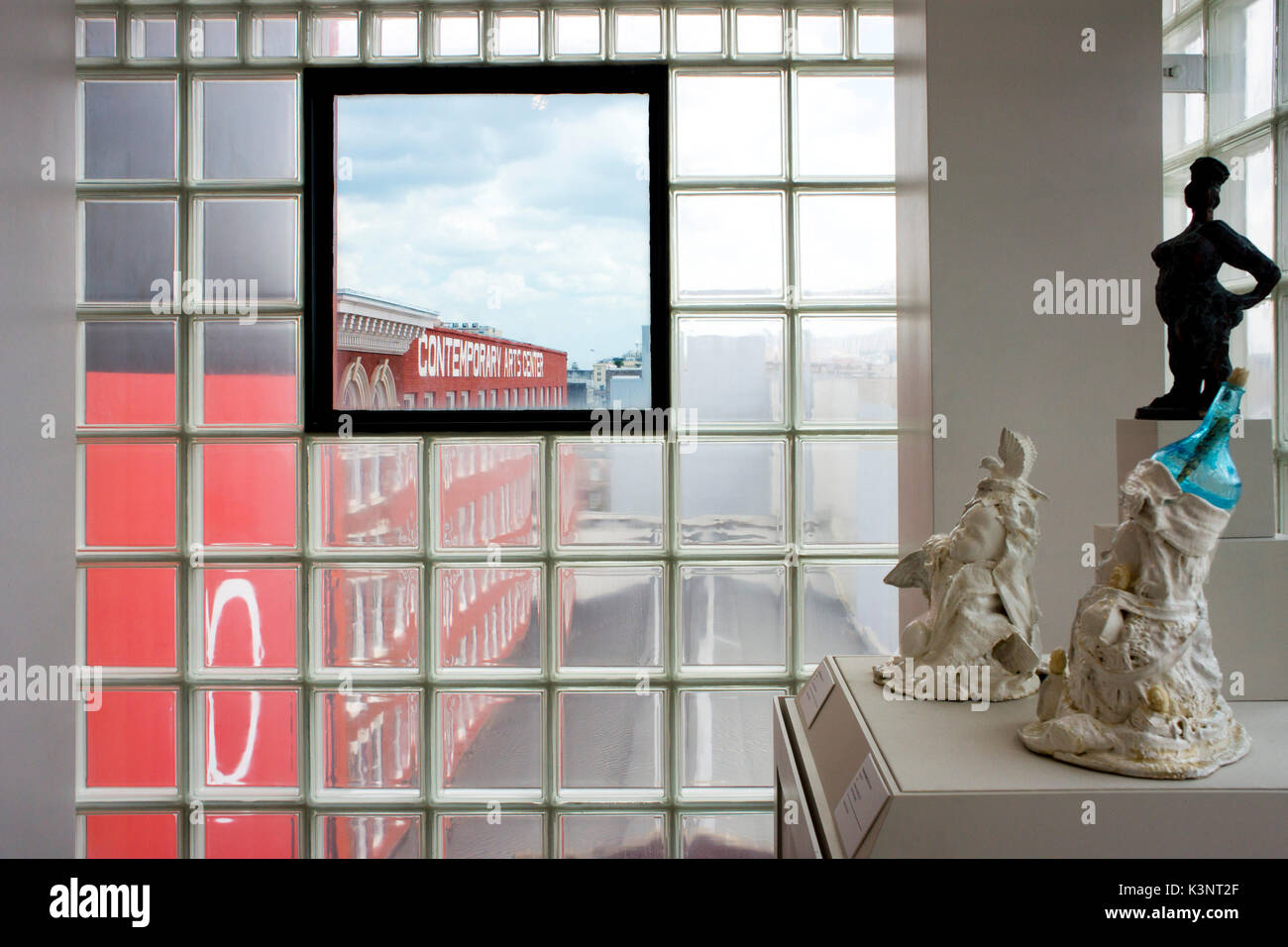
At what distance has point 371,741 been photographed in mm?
2135

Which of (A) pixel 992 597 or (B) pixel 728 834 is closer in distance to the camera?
(A) pixel 992 597

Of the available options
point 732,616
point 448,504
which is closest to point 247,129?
point 448,504

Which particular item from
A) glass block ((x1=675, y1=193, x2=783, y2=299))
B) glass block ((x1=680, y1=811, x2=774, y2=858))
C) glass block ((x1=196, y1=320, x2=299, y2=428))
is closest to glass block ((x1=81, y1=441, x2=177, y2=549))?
glass block ((x1=196, y1=320, x2=299, y2=428))

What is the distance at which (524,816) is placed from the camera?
212 cm

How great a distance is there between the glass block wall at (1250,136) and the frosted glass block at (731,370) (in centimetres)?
97

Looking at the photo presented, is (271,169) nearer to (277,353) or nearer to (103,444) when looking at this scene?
(277,353)

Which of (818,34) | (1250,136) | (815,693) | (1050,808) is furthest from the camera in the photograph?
(818,34)

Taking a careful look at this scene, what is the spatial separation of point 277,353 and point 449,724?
1030 mm

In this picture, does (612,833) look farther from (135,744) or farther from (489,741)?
(135,744)

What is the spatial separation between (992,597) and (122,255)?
215cm

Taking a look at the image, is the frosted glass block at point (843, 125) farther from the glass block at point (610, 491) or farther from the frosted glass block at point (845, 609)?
the frosted glass block at point (845, 609)

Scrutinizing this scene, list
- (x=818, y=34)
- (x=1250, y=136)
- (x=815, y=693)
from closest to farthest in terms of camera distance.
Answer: (x=815, y=693)
(x=1250, y=136)
(x=818, y=34)

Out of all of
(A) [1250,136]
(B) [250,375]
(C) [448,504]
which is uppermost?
(A) [1250,136]

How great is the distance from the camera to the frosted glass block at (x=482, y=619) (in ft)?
7.00
